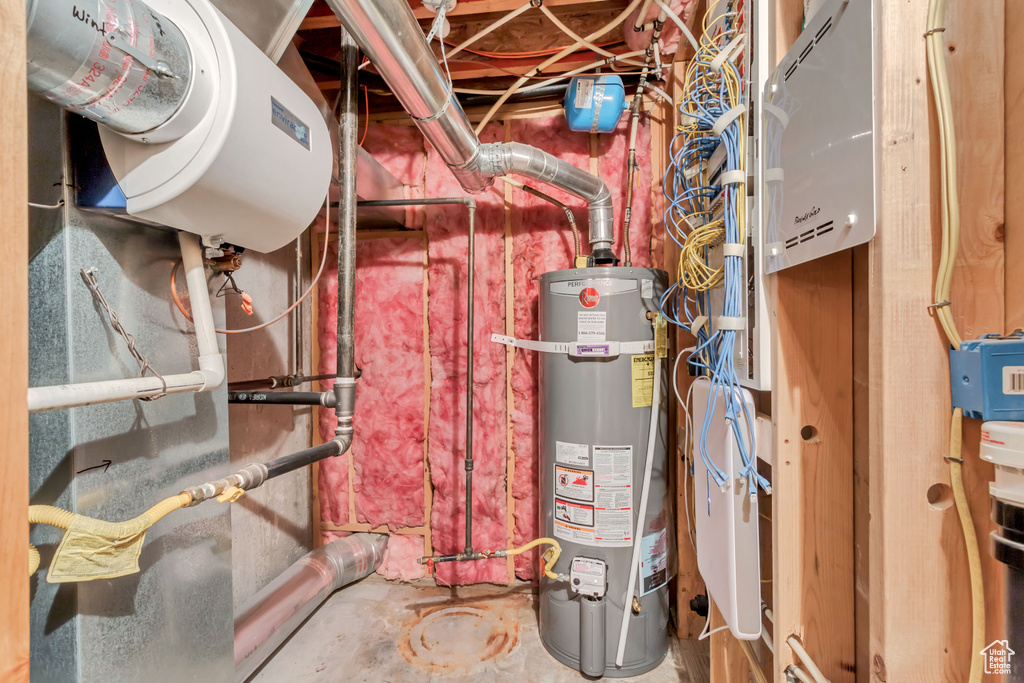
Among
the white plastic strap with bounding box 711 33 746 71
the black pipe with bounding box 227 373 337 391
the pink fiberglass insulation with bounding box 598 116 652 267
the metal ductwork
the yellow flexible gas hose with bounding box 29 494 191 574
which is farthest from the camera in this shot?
the pink fiberglass insulation with bounding box 598 116 652 267

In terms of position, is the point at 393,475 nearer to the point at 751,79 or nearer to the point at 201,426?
the point at 201,426

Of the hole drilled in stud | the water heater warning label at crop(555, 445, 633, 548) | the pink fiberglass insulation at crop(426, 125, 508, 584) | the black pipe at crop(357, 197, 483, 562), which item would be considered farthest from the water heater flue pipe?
the hole drilled in stud

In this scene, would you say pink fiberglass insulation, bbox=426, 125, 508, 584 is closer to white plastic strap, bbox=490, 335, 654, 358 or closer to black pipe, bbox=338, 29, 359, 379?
white plastic strap, bbox=490, 335, 654, 358

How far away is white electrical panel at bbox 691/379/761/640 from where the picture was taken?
912 mm

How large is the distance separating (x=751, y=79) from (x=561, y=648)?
1802 millimetres

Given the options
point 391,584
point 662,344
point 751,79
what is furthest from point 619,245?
point 391,584

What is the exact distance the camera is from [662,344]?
1.41m

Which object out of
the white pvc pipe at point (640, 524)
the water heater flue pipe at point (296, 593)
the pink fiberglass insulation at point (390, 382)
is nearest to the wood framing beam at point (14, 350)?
the water heater flue pipe at point (296, 593)

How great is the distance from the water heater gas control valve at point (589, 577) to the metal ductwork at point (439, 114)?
1.06m

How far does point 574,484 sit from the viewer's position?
4.62 ft

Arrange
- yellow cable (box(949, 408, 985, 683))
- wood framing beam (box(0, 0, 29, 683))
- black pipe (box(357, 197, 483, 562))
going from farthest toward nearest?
1. black pipe (box(357, 197, 483, 562))
2. yellow cable (box(949, 408, 985, 683))
3. wood framing beam (box(0, 0, 29, 683))

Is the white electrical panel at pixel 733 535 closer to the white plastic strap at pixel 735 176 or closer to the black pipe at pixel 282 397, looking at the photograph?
the white plastic strap at pixel 735 176

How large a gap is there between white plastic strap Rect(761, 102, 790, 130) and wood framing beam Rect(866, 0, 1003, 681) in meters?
0.21

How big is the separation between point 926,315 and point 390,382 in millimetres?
1785
